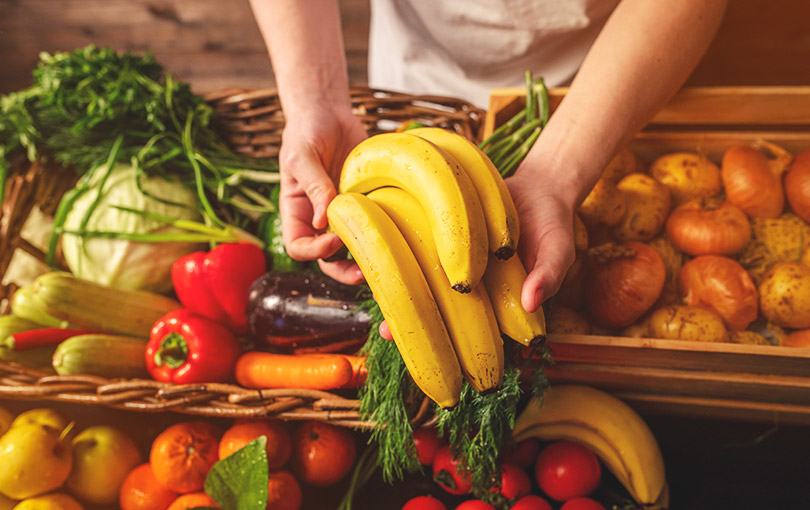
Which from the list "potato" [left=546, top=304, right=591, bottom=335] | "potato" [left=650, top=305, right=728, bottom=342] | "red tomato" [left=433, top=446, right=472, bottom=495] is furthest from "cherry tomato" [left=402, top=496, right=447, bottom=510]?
"potato" [left=650, top=305, right=728, bottom=342]

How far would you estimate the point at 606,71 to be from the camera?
0.80m

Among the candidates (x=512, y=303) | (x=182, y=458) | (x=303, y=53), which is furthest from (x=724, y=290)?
(x=182, y=458)

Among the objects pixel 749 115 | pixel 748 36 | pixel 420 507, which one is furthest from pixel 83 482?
pixel 748 36

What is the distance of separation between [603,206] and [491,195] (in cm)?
42

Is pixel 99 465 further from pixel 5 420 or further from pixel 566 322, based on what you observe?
pixel 566 322

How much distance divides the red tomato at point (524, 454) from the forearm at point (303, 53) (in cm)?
70

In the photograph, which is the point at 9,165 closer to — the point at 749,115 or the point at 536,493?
the point at 536,493

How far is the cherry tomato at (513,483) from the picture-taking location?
846 millimetres

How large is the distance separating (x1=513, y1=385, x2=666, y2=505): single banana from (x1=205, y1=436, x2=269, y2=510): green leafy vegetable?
41cm

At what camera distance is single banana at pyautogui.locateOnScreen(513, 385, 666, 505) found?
2.68 ft

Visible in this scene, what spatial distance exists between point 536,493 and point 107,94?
4.04 ft

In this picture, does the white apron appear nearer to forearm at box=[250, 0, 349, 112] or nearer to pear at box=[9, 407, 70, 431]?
forearm at box=[250, 0, 349, 112]

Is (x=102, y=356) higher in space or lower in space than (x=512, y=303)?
lower

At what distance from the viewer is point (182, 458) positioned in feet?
2.78
